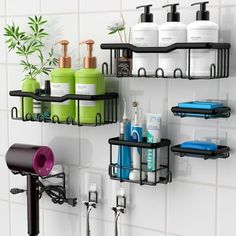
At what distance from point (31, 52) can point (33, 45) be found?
0.04 metres

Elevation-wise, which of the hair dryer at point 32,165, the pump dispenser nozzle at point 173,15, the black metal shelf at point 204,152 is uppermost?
the pump dispenser nozzle at point 173,15

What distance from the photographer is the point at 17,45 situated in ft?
6.46

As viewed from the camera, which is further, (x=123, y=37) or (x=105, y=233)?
(x=105, y=233)

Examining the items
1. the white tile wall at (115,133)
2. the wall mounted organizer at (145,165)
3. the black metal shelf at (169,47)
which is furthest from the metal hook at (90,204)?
the black metal shelf at (169,47)

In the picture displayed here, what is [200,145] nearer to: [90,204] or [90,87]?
[90,87]

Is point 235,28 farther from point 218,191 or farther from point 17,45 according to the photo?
point 17,45

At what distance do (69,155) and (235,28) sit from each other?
0.75 metres

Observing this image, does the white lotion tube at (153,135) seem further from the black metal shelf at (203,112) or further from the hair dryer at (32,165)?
the hair dryer at (32,165)

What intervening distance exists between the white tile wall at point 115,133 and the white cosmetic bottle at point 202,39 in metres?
0.08

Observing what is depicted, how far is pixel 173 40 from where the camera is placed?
150 cm

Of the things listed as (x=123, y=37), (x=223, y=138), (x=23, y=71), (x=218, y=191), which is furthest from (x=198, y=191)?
(x=23, y=71)

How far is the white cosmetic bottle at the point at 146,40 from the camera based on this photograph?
1537 millimetres

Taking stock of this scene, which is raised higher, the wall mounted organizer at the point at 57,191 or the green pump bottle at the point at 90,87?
the green pump bottle at the point at 90,87

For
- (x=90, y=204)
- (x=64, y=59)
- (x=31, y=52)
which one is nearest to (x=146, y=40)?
(x=64, y=59)
